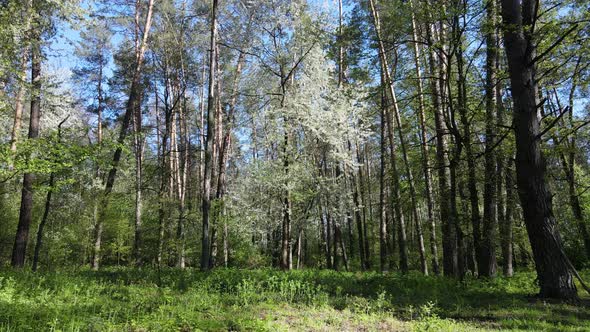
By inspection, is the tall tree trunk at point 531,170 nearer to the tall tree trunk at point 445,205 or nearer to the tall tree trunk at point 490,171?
the tall tree trunk at point 490,171

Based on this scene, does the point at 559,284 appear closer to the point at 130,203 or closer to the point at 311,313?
the point at 311,313

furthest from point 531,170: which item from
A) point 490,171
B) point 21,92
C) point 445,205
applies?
point 21,92

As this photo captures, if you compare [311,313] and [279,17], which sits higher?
[279,17]

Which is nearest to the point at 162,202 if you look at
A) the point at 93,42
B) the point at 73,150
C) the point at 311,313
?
the point at 73,150

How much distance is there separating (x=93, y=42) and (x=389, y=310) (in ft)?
74.7

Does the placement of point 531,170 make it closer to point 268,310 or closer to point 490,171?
point 490,171

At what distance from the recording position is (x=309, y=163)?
15.4m

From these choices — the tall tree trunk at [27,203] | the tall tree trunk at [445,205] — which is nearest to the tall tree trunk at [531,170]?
the tall tree trunk at [445,205]

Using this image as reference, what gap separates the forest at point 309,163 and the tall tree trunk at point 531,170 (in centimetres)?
3

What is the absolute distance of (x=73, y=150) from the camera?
838cm

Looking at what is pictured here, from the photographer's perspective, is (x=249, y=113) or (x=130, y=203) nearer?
(x=249, y=113)

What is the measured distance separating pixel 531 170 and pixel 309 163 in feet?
31.1

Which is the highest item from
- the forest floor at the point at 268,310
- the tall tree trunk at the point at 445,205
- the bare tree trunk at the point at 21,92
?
the bare tree trunk at the point at 21,92

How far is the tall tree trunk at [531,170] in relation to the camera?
6.31 metres
